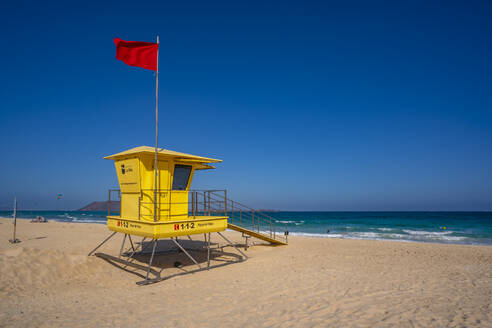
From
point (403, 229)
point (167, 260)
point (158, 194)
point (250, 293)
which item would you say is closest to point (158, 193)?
point (158, 194)

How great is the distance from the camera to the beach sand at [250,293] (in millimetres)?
6097

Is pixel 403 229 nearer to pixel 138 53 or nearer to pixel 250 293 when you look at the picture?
pixel 250 293

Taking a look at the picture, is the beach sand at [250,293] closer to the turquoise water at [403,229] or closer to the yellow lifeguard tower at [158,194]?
the yellow lifeguard tower at [158,194]

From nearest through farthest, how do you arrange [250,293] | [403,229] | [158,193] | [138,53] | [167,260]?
1. [250,293]
2. [138,53]
3. [158,193]
4. [167,260]
5. [403,229]

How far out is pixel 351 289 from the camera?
828 cm

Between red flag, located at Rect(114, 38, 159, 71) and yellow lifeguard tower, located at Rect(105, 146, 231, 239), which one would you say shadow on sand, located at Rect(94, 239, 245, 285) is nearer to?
yellow lifeguard tower, located at Rect(105, 146, 231, 239)

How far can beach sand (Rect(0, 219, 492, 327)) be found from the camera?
6097mm

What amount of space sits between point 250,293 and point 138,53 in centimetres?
874

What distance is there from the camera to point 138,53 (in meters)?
10.2

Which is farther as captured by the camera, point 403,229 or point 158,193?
point 403,229

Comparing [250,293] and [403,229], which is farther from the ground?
[250,293]

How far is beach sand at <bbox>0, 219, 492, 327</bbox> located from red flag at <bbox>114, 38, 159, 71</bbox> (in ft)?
24.7

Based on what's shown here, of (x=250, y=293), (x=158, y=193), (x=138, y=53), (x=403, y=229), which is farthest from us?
(x=403, y=229)

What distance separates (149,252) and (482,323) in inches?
529
